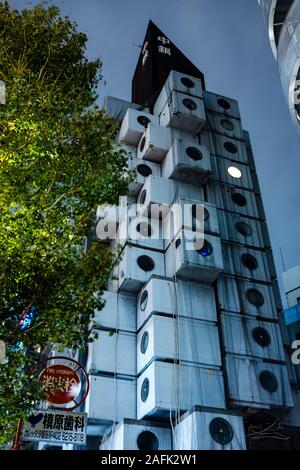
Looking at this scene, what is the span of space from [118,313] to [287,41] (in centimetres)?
1704

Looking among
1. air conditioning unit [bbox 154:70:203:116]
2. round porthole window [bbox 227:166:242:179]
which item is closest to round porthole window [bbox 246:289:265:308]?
round porthole window [bbox 227:166:242:179]

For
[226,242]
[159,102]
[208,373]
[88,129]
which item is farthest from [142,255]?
[159,102]

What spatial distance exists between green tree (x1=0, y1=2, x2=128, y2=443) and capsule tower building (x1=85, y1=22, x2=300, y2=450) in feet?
7.37

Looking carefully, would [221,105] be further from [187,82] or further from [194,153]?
[194,153]

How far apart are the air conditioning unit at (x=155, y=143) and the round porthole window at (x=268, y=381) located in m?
9.99

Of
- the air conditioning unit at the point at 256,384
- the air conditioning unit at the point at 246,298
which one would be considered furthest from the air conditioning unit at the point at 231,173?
the air conditioning unit at the point at 256,384

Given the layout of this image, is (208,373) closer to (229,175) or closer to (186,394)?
(186,394)

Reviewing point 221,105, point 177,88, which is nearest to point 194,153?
point 177,88

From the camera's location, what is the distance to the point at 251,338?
52.1 ft

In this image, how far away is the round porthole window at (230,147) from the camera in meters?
21.4

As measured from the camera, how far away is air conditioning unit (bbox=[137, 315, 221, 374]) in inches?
572

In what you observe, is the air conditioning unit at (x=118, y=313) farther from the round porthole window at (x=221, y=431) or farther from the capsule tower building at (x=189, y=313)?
the round porthole window at (x=221, y=431)

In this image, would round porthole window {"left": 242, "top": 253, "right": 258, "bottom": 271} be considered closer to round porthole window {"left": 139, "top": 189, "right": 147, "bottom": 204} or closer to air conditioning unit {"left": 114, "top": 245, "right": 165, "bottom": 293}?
air conditioning unit {"left": 114, "top": 245, "right": 165, "bottom": 293}

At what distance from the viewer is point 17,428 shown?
349 inches
